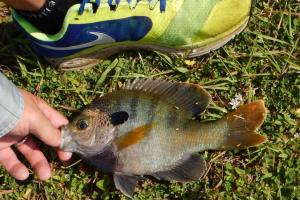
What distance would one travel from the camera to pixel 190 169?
3.52m

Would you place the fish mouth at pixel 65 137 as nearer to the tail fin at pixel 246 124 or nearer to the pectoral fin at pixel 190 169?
the pectoral fin at pixel 190 169

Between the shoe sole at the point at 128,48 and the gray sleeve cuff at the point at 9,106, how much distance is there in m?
0.84

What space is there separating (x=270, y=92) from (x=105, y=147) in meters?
1.18

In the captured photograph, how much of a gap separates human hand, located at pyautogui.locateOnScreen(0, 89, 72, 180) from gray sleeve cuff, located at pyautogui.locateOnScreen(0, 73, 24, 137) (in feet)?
0.15

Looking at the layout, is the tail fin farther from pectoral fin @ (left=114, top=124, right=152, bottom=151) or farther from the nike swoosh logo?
the nike swoosh logo

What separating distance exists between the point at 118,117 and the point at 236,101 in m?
0.82

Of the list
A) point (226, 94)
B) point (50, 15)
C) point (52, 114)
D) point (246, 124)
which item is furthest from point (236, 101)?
point (50, 15)

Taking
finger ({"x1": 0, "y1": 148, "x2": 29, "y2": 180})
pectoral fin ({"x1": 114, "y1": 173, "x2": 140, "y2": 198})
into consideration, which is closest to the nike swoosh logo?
finger ({"x1": 0, "y1": 148, "x2": 29, "y2": 180})

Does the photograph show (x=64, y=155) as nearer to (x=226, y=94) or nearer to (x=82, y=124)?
(x=82, y=124)

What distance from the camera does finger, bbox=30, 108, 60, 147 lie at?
308 centimetres

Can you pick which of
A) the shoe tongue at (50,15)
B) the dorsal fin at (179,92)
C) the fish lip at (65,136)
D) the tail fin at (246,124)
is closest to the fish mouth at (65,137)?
the fish lip at (65,136)

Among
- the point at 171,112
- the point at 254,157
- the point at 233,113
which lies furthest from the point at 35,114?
the point at 254,157

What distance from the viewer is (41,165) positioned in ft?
11.8

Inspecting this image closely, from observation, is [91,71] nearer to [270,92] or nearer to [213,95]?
[213,95]
